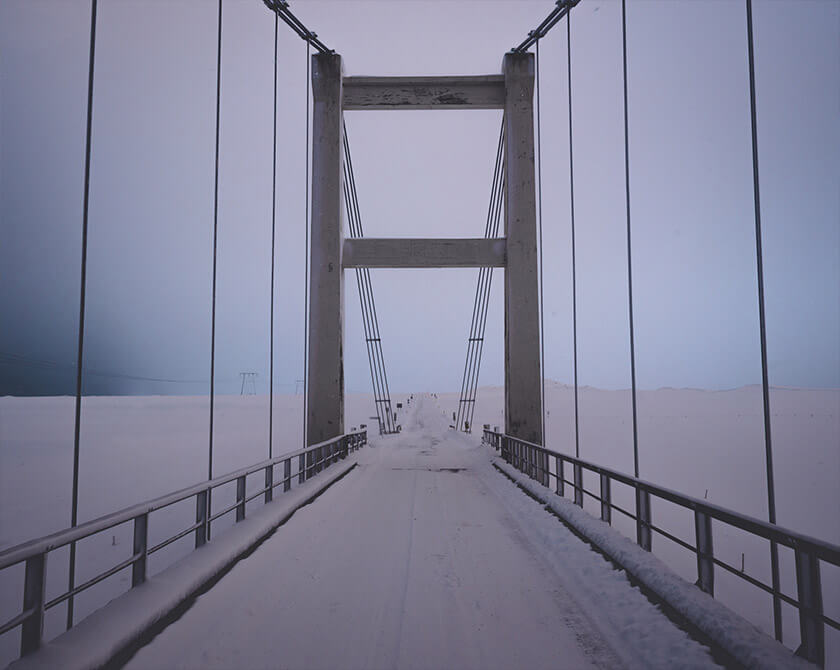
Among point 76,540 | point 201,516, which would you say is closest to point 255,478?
point 201,516

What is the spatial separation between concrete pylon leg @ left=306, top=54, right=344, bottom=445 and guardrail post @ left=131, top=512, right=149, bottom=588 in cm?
1042

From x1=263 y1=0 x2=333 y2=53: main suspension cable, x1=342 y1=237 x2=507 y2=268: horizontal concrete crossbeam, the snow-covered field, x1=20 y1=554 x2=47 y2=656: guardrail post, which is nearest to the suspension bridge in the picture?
x1=20 y1=554 x2=47 y2=656: guardrail post

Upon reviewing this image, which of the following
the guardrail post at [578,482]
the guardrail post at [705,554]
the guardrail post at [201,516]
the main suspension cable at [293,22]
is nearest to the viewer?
the guardrail post at [705,554]

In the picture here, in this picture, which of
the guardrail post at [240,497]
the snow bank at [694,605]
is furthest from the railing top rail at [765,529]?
the guardrail post at [240,497]

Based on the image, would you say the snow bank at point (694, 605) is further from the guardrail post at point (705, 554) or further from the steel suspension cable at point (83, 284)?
the steel suspension cable at point (83, 284)

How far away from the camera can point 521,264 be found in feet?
49.6

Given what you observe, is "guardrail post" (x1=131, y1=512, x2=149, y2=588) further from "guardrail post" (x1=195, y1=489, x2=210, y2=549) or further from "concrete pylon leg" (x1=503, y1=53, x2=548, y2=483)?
"concrete pylon leg" (x1=503, y1=53, x2=548, y2=483)

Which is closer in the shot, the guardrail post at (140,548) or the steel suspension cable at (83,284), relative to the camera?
the guardrail post at (140,548)

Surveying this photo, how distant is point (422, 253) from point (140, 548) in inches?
485

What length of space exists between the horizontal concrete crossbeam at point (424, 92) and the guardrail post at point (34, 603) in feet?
50.8

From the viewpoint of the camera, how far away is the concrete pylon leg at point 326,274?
14.9 m

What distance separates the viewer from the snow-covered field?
2014cm

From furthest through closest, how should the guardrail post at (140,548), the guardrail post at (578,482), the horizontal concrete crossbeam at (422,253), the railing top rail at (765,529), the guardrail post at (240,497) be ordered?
the horizontal concrete crossbeam at (422,253) → the guardrail post at (578,482) → the guardrail post at (240,497) → the guardrail post at (140,548) → the railing top rail at (765,529)

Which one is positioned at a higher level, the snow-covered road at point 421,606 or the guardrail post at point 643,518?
the guardrail post at point 643,518
